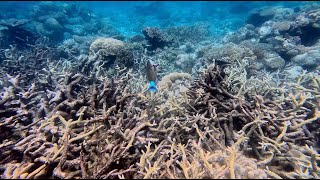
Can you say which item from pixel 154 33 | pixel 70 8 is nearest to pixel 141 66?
pixel 154 33

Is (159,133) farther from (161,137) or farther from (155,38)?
(155,38)

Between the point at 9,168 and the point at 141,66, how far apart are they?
5.15 m

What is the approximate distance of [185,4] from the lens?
59.6 meters

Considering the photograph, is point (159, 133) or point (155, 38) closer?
point (159, 133)

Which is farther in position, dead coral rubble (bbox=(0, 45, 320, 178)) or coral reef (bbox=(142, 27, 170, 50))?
coral reef (bbox=(142, 27, 170, 50))

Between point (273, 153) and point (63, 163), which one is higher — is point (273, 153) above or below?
below

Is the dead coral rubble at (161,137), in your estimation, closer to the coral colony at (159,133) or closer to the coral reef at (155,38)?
the coral colony at (159,133)

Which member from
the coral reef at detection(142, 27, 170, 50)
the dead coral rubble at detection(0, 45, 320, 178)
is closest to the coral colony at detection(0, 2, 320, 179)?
the dead coral rubble at detection(0, 45, 320, 178)

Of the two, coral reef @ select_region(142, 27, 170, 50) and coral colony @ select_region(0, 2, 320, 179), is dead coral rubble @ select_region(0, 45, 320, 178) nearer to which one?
coral colony @ select_region(0, 2, 320, 179)

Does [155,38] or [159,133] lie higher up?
[155,38]

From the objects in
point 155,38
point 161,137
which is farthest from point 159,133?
point 155,38

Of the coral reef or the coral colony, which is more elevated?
the coral reef

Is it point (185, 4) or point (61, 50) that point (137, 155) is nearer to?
point (61, 50)

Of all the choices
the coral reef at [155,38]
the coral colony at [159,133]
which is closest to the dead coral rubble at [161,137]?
the coral colony at [159,133]
